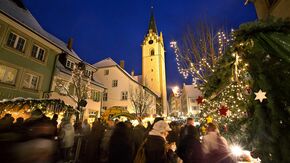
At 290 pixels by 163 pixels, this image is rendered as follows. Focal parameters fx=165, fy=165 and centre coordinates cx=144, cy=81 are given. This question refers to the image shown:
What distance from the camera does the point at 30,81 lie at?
1488 cm

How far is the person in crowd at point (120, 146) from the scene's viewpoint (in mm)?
4258

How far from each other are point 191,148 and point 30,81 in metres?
15.7

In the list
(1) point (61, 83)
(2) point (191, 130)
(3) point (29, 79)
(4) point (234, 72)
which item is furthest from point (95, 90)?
(4) point (234, 72)

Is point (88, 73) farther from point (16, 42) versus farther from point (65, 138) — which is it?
point (65, 138)

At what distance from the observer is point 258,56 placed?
240 cm

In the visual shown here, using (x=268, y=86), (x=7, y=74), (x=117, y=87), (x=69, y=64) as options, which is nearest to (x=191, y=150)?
(x=268, y=86)

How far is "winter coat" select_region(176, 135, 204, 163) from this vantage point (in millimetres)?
4113

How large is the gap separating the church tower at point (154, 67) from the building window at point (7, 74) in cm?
3326

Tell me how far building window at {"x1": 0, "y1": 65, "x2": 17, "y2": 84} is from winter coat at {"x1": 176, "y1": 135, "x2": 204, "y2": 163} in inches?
574

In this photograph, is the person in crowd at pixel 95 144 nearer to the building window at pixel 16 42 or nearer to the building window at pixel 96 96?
the building window at pixel 16 42

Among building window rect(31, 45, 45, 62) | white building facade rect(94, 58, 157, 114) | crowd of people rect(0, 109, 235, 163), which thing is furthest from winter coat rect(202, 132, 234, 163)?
white building facade rect(94, 58, 157, 114)

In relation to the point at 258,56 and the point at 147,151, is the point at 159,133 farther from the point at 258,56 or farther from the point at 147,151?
the point at 258,56

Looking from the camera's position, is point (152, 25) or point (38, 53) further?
point (152, 25)

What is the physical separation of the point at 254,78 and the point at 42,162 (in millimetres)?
3632
